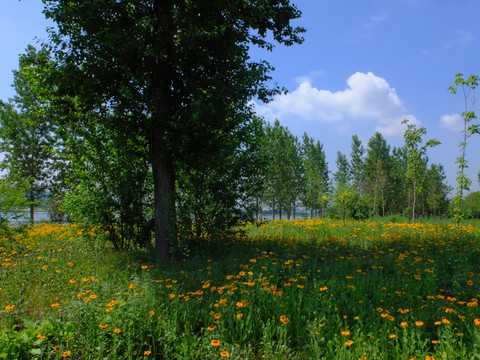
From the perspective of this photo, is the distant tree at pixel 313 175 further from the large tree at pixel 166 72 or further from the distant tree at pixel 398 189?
the large tree at pixel 166 72

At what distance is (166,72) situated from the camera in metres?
6.86

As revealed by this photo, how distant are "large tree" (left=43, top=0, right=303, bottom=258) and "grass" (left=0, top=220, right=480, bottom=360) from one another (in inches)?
81.5

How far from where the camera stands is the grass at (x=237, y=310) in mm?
2975

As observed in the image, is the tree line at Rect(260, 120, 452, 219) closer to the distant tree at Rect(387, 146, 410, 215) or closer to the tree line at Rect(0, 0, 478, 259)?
the distant tree at Rect(387, 146, 410, 215)

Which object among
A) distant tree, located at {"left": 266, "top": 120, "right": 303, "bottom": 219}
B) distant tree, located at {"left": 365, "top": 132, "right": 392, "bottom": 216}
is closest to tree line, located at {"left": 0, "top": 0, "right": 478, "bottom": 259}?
distant tree, located at {"left": 266, "top": 120, "right": 303, "bottom": 219}

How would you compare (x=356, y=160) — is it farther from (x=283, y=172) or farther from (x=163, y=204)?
(x=163, y=204)

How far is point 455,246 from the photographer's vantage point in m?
7.98

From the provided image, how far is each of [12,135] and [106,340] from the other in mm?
26496

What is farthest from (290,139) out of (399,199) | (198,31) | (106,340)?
(106,340)

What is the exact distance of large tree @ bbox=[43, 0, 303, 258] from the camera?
19.7 ft

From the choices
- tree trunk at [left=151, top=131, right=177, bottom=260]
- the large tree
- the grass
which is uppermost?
the large tree

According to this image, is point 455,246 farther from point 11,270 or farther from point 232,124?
point 11,270

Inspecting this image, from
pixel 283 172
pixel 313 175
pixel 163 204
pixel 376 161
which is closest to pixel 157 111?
pixel 163 204

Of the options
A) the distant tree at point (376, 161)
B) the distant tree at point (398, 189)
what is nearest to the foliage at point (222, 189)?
the distant tree at point (376, 161)
